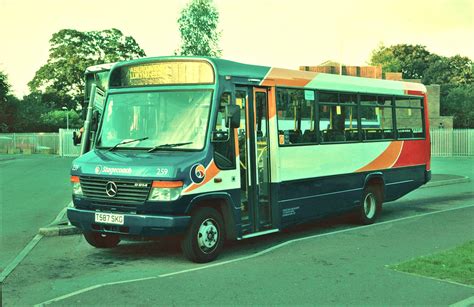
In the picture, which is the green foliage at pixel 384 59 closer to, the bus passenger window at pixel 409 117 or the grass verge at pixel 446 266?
the bus passenger window at pixel 409 117

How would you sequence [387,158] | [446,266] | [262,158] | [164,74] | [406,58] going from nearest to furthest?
[446,266] < [164,74] < [262,158] < [387,158] < [406,58]

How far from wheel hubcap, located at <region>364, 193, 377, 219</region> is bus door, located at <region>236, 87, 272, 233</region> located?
3.63 m

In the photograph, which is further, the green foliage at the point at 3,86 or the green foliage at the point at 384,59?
the green foliage at the point at 384,59

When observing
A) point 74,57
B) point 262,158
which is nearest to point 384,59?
point 74,57

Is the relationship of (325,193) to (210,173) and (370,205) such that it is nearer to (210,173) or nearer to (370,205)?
(370,205)

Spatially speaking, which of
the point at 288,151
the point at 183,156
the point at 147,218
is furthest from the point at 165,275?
the point at 288,151

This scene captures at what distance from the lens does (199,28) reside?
4975 cm

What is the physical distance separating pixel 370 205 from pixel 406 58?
89690 mm

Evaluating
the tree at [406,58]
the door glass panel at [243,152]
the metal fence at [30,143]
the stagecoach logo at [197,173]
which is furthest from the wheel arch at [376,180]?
the tree at [406,58]

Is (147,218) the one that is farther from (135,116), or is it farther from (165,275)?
(135,116)

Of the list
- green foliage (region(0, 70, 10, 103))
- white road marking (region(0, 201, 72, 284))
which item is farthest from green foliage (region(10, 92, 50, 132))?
white road marking (region(0, 201, 72, 284))

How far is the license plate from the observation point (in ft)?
28.6

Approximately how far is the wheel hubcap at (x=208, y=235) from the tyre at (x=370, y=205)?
16.0 ft

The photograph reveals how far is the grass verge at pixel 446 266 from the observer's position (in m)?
7.77
